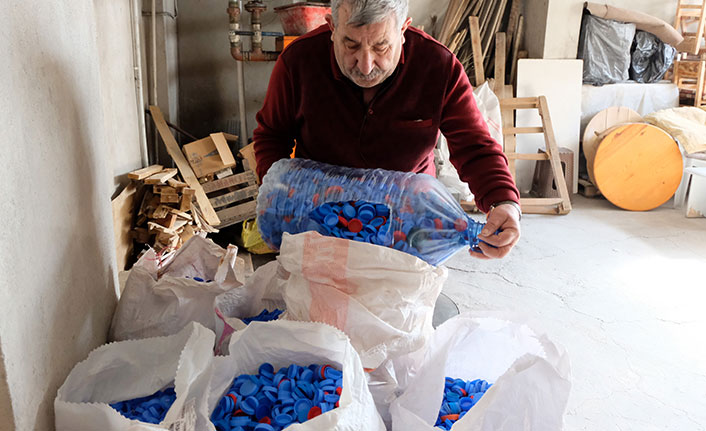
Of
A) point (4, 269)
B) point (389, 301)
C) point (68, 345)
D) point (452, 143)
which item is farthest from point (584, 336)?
point (4, 269)

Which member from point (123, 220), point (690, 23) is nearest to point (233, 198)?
point (123, 220)

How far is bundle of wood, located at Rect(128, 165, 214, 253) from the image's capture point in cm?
315

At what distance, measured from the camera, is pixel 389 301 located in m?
1.33

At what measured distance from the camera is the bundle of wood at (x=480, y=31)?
4.91 m

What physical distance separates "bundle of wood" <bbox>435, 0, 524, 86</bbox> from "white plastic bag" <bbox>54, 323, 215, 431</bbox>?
13.8ft

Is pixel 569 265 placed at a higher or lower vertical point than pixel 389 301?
lower

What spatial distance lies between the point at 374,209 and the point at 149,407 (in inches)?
27.0

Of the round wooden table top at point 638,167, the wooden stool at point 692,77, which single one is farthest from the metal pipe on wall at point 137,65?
the wooden stool at point 692,77

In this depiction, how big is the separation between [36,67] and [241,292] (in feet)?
2.60

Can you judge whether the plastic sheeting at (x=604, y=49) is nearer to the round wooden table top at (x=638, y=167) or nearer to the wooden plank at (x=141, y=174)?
the round wooden table top at (x=638, y=167)

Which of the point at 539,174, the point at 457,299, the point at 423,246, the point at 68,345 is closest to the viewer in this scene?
the point at 68,345

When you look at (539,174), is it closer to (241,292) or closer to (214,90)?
(214,90)

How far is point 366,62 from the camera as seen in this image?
1416 millimetres

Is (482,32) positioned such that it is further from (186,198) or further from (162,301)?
(162,301)
